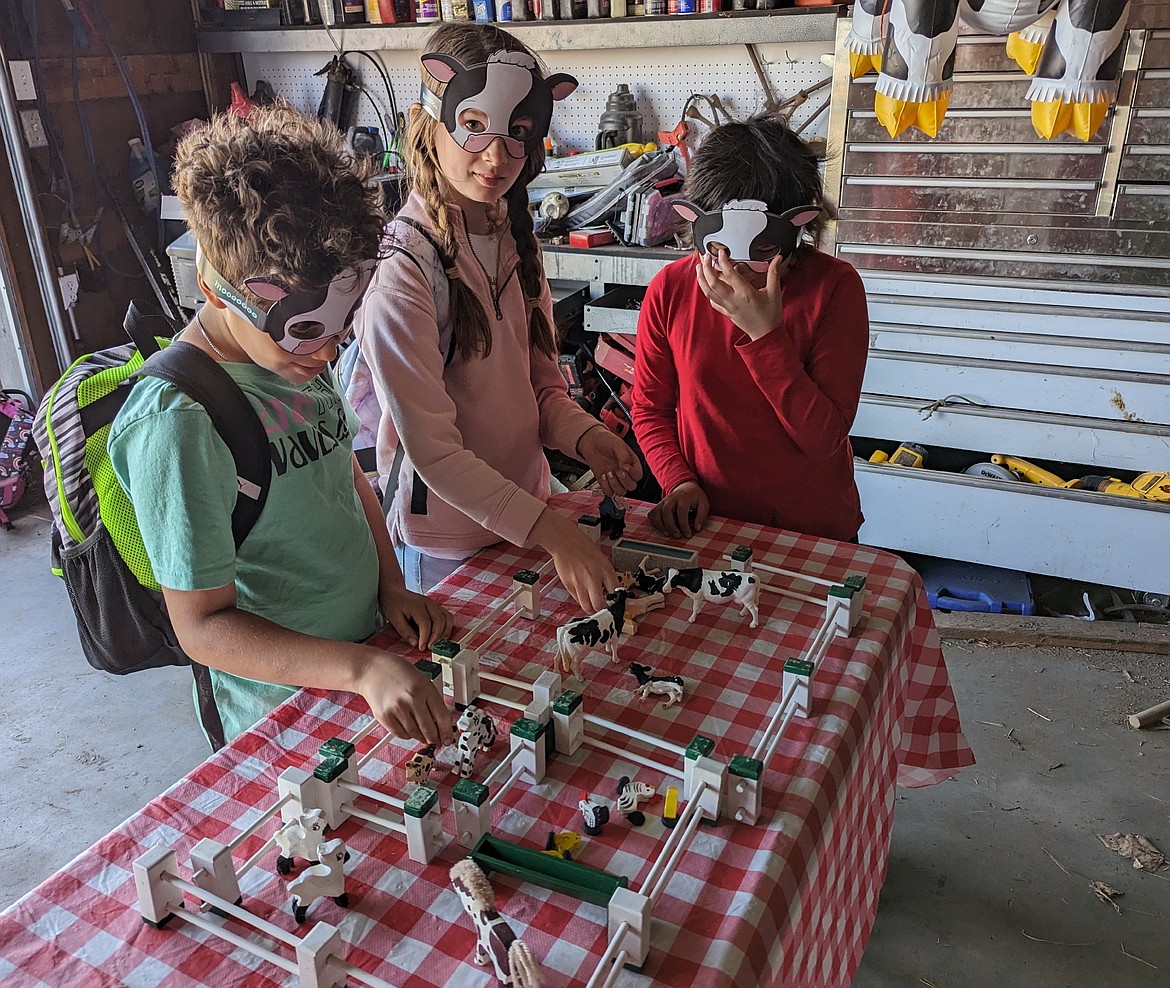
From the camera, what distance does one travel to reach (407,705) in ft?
3.59

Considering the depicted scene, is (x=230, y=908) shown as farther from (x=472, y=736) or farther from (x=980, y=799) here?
(x=980, y=799)

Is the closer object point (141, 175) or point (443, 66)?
point (443, 66)

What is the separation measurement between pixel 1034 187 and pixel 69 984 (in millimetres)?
2998

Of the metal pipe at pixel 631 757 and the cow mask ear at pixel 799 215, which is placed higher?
the cow mask ear at pixel 799 215

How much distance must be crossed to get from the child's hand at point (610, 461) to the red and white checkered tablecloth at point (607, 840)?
0.25 m

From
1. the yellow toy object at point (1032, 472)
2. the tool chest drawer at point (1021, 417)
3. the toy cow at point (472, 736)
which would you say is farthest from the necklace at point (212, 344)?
the yellow toy object at point (1032, 472)

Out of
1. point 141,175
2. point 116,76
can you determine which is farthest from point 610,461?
point 116,76

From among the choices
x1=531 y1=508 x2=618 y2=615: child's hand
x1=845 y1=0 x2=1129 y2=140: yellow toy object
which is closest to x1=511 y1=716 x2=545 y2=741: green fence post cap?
x1=531 y1=508 x2=618 y2=615: child's hand

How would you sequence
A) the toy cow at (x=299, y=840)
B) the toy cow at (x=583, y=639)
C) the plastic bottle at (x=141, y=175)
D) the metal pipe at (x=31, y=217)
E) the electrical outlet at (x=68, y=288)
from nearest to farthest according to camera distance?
1. the toy cow at (x=299, y=840)
2. the toy cow at (x=583, y=639)
3. the metal pipe at (x=31, y=217)
4. the electrical outlet at (x=68, y=288)
5. the plastic bottle at (x=141, y=175)

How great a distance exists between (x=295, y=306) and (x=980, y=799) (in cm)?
203

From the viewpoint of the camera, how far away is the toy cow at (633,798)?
105 cm

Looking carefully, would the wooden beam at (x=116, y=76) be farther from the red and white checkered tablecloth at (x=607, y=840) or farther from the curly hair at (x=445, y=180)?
the red and white checkered tablecloth at (x=607, y=840)

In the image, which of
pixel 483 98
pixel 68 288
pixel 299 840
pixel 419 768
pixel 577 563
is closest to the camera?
pixel 299 840

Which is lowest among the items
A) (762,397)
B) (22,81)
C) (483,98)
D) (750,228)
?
(762,397)
